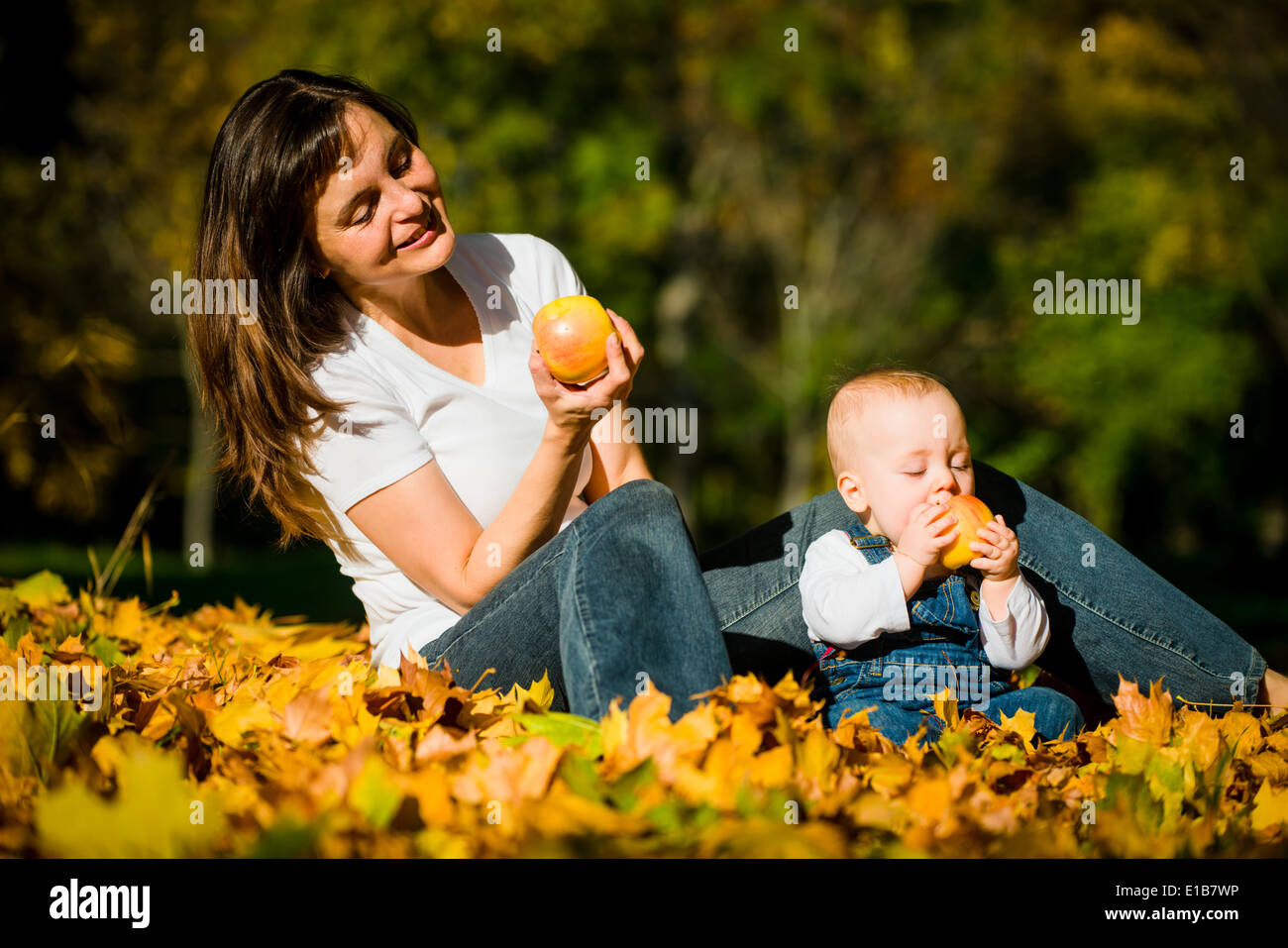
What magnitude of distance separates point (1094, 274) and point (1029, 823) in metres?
11.5

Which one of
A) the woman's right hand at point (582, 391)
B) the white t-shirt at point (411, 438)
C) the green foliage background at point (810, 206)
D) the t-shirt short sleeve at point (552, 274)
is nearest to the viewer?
the woman's right hand at point (582, 391)

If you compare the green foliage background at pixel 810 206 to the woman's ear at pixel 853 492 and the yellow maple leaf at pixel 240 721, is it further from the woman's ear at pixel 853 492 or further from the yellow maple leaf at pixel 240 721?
the yellow maple leaf at pixel 240 721

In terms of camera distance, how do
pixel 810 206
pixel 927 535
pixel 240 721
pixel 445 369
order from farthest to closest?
1. pixel 810 206
2. pixel 445 369
3. pixel 927 535
4. pixel 240 721

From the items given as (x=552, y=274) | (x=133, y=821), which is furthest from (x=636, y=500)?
(x=552, y=274)

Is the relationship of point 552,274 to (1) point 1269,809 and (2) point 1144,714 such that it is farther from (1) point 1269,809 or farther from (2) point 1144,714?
(1) point 1269,809

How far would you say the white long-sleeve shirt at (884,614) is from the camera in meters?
2.30

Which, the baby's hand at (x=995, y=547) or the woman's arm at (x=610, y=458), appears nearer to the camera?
the baby's hand at (x=995, y=547)

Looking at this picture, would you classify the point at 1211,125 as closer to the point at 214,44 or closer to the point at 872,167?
the point at 872,167

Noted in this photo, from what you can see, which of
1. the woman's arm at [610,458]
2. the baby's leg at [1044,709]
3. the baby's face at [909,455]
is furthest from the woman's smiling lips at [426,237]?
the baby's leg at [1044,709]

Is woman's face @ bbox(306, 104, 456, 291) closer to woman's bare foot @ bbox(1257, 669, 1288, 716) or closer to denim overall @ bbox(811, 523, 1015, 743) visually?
denim overall @ bbox(811, 523, 1015, 743)

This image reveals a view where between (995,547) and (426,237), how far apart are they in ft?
4.59

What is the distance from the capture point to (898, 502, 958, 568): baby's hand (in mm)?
2260

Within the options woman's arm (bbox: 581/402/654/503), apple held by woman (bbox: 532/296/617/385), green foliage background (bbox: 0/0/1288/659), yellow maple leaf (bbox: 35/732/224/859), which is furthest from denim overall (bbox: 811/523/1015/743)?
green foliage background (bbox: 0/0/1288/659)

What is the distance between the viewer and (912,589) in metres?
2.30
